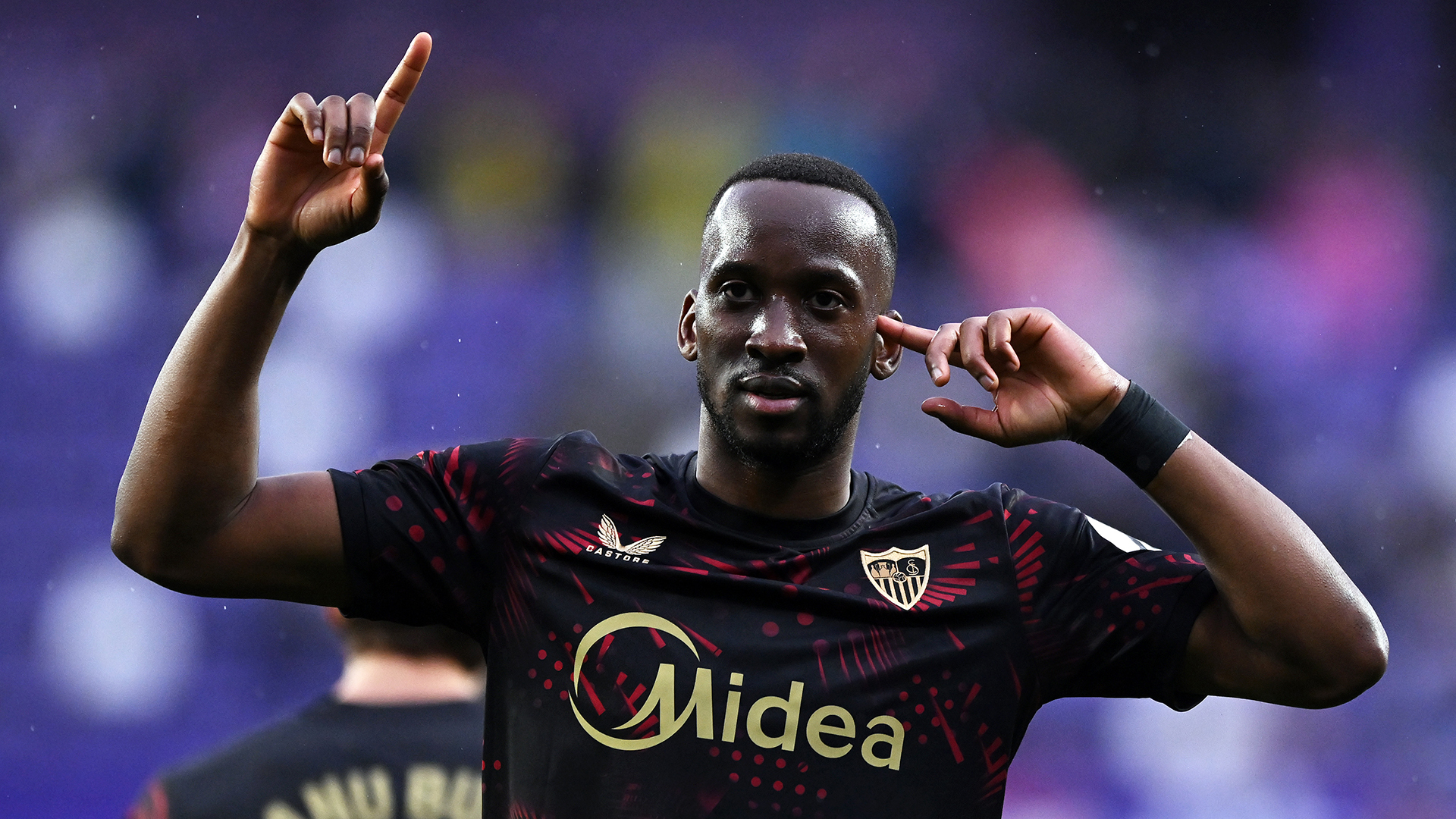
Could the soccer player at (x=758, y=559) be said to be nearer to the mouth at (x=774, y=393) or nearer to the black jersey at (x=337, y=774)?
the mouth at (x=774, y=393)

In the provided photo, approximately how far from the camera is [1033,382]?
87.5 inches

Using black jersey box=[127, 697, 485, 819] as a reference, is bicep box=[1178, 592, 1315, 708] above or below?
above

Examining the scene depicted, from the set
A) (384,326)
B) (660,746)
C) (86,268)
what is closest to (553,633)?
(660,746)

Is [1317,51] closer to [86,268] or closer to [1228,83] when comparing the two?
[1228,83]

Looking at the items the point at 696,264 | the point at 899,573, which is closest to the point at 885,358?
the point at 899,573

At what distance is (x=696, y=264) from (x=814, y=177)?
3.59 m

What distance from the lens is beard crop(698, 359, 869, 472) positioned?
2350 millimetres

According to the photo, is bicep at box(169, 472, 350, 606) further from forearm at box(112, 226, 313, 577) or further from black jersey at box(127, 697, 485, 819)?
black jersey at box(127, 697, 485, 819)

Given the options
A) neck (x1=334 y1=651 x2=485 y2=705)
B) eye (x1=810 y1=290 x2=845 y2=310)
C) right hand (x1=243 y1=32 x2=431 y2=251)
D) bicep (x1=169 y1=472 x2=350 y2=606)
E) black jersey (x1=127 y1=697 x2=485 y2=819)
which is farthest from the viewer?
neck (x1=334 y1=651 x2=485 y2=705)

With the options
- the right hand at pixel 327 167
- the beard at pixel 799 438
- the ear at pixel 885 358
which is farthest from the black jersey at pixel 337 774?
the right hand at pixel 327 167

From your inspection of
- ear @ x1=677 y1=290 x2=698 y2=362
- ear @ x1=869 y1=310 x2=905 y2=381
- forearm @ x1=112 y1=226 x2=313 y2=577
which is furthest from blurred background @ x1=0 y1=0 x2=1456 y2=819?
forearm @ x1=112 y1=226 x2=313 y2=577

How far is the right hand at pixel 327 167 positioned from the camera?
195 centimetres

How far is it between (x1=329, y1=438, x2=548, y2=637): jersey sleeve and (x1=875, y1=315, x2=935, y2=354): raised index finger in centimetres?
64

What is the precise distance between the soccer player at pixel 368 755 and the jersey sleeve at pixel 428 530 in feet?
2.79
